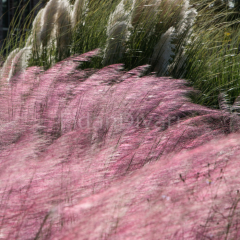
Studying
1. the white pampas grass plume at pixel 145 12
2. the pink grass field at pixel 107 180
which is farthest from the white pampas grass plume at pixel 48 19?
the pink grass field at pixel 107 180

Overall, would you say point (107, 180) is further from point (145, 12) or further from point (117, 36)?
point (145, 12)

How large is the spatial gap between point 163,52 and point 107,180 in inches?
63.9

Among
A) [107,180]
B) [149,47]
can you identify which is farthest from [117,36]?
[107,180]

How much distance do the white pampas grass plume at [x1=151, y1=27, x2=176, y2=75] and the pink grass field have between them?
1196 millimetres

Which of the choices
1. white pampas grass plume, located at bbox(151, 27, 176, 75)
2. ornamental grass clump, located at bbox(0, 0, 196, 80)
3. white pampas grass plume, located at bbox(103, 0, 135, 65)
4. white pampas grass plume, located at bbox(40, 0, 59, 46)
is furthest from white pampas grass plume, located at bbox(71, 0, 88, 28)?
white pampas grass plume, located at bbox(151, 27, 176, 75)

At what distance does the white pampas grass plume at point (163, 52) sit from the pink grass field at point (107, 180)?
1.20 metres

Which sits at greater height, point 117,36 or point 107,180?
point 117,36

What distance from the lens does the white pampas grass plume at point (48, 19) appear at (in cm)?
233

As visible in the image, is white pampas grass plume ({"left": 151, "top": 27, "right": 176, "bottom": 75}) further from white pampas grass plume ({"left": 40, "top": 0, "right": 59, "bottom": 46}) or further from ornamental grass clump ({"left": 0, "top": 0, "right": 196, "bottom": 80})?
white pampas grass plume ({"left": 40, "top": 0, "right": 59, "bottom": 46})

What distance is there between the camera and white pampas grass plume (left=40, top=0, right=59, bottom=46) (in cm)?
233

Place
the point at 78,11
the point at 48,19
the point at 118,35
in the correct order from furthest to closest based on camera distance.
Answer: the point at 78,11
the point at 48,19
the point at 118,35

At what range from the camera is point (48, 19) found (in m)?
2.38

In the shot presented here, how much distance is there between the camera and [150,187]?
0.77 meters

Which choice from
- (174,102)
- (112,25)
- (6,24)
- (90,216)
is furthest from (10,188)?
(6,24)
